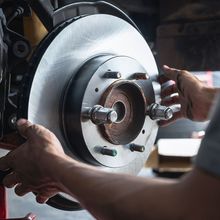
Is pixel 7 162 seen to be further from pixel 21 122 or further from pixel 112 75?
pixel 112 75

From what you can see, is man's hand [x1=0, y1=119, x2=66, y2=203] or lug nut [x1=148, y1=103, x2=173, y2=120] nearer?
man's hand [x1=0, y1=119, x2=66, y2=203]

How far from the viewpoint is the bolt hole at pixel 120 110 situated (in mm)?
853

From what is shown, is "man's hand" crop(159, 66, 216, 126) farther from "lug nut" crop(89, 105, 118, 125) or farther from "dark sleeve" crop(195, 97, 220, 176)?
"dark sleeve" crop(195, 97, 220, 176)

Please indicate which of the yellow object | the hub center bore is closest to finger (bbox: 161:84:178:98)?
the hub center bore

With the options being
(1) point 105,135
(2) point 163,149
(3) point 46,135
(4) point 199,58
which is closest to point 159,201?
(3) point 46,135

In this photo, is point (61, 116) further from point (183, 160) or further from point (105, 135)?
point (183, 160)

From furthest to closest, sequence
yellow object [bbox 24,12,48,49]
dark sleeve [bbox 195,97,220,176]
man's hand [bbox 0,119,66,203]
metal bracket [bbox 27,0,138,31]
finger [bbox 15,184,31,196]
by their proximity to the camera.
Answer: yellow object [bbox 24,12,48,49], metal bracket [bbox 27,0,138,31], finger [bbox 15,184,31,196], man's hand [bbox 0,119,66,203], dark sleeve [bbox 195,97,220,176]

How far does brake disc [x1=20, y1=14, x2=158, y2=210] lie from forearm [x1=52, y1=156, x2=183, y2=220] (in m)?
0.23

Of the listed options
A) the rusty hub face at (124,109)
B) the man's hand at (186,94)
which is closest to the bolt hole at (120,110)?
the rusty hub face at (124,109)

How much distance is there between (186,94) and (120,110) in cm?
13

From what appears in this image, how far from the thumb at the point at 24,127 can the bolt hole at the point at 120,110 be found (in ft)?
0.61

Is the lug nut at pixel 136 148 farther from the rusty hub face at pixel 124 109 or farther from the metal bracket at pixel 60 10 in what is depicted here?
the metal bracket at pixel 60 10

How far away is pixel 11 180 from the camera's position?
0.74 meters

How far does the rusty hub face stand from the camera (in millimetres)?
815
